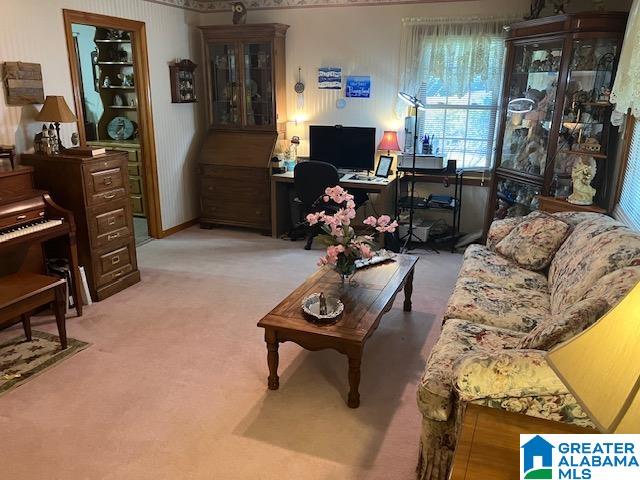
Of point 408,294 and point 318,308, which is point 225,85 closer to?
point 408,294

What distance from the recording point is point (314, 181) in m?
4.66

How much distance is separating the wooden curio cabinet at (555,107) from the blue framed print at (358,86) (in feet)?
4.38

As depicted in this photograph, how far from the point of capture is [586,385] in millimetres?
923

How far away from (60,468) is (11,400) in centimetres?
67

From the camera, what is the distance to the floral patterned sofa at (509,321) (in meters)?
1.61

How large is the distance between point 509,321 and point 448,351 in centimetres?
56

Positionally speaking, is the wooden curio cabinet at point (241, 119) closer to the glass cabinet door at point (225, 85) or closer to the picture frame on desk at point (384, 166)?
the glass cabinet door at point (225, 85)

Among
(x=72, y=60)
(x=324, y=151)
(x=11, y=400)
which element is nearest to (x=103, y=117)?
(x=72, y=60)

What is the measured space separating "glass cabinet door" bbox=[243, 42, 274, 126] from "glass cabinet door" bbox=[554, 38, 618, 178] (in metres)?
2.82

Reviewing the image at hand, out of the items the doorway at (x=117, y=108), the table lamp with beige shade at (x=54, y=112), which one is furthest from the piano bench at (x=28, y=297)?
the doorway at (x=117, y=108)

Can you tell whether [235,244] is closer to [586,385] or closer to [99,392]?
[99,392]

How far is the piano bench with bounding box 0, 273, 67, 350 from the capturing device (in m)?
2.77

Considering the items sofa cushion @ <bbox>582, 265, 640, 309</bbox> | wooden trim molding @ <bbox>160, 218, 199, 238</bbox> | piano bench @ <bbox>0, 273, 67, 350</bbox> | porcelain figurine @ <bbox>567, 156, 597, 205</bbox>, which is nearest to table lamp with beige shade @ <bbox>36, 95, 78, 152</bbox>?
piano bench @ <bbox>0, 273, 67, 350</bbox>

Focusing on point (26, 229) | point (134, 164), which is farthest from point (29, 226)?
point (134, 164)
